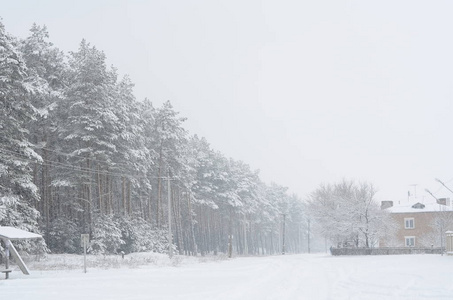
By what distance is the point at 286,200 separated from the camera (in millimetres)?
124750

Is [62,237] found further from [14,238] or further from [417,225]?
[417,225]

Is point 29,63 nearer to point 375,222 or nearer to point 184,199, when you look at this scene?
point 184,199

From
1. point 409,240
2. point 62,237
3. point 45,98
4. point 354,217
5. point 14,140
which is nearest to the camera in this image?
point 14,140

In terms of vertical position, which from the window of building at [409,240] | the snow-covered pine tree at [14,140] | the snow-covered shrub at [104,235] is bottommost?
the window of building at [409,240]

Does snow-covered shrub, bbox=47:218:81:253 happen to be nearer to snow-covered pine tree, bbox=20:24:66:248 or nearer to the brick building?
snow-covered pine tree, bbox=20:24:66:248

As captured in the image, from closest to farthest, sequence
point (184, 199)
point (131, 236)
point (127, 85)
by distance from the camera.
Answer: point (131, 236), point (127, 85), point (184, 199)

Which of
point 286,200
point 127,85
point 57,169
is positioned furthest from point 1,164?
point 286,200

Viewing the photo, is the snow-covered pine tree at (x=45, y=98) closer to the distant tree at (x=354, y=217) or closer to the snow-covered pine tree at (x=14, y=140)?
the snow-covered pine tree at (x=14, y=140)

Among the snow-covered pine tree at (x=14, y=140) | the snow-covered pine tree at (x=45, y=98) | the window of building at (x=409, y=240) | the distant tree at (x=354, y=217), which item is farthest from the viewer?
the window of building at (x=409, y=240)

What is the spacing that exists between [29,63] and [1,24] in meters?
8.88

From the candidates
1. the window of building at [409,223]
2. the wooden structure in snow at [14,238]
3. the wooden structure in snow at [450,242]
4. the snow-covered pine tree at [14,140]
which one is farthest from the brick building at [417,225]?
the wooden structure in snow at [14,238]

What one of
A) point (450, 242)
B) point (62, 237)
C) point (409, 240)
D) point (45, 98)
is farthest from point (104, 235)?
point (409, 240)

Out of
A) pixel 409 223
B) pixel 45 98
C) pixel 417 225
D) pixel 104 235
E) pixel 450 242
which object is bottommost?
pixel 417 225

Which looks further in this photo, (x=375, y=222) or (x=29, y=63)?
(x=375, y=222)
